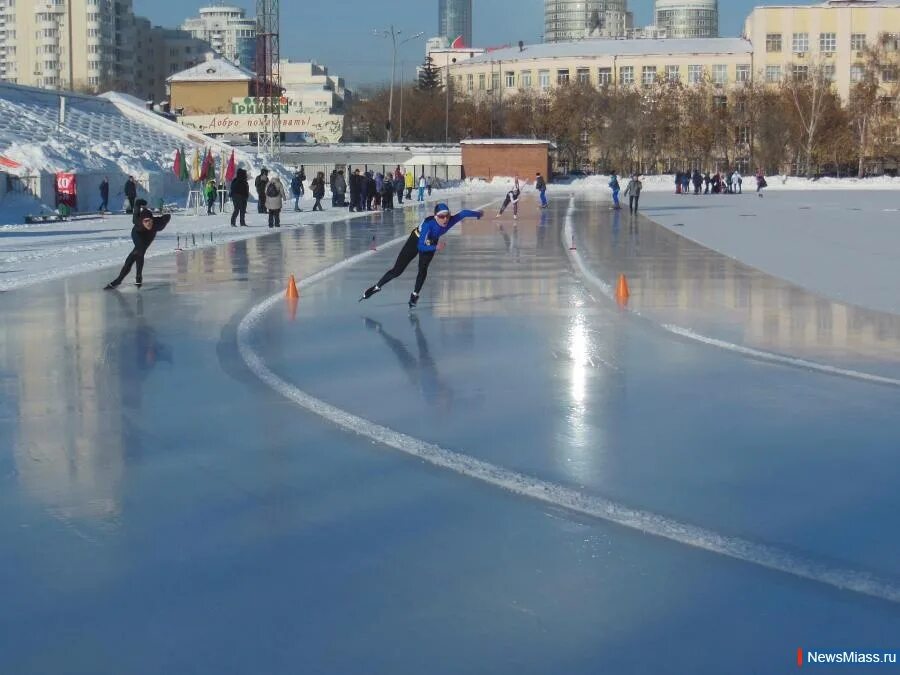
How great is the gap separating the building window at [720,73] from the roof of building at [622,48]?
1281mm

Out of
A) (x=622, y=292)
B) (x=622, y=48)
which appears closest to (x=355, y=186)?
(x=622, y=292)

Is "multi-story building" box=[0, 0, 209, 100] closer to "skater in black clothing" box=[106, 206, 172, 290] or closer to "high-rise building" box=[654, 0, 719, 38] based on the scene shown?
"high-rise building" box=[654, 0, 719, 38]

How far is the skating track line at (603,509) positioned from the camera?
5355mm

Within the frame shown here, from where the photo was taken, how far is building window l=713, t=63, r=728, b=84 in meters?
119

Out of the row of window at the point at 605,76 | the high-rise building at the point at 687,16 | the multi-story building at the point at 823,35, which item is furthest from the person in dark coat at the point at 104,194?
the high-rise building at the point at 687,16

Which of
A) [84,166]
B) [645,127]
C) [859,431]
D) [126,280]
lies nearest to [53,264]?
[126,280]

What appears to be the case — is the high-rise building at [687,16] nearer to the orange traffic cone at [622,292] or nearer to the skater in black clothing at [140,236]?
the skater in black clothing at [140,236]

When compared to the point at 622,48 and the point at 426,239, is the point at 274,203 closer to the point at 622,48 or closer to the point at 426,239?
the point at 426,239

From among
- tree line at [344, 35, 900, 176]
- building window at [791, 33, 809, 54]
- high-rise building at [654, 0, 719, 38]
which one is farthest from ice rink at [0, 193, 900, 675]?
high-rise building at [654, 0, 719, 38]

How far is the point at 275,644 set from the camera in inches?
181

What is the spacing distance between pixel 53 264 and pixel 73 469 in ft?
49.1

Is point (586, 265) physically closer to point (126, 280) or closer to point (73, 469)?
point (126, 280)

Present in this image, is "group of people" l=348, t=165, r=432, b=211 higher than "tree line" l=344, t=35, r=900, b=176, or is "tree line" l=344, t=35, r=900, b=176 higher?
"tree line" l=344, t=35, r=900, b=176

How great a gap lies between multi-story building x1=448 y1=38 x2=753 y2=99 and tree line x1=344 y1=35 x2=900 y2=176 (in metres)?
2.72
